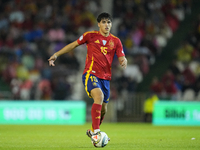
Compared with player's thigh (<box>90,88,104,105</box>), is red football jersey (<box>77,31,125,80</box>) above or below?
above

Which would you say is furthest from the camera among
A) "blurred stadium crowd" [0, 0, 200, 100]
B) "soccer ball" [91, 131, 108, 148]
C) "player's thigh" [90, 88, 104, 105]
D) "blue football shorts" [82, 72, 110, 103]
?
"blurred stadium crowd" [0, 0, 200, 100]

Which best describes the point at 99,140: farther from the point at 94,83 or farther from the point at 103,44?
the point at 103,44

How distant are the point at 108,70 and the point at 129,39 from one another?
13.5 metres

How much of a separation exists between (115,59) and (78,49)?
1.87 m

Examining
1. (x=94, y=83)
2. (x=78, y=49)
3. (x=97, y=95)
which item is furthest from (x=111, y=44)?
(x=78, y=49)

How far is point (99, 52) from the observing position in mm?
7926

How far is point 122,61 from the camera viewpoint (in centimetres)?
796

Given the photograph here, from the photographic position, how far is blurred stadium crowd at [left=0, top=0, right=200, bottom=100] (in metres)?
19.2

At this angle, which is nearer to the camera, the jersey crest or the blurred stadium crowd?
the jersey crest

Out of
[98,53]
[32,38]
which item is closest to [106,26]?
[98,53]

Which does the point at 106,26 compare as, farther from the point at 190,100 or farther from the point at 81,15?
the point at 81,15

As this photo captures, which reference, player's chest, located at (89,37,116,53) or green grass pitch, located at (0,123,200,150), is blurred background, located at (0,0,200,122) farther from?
player's chest, located at (89,37,116,53)

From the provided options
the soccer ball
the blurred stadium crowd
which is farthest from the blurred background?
the soccer ball

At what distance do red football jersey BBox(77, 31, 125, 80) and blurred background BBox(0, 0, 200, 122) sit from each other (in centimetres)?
1069
